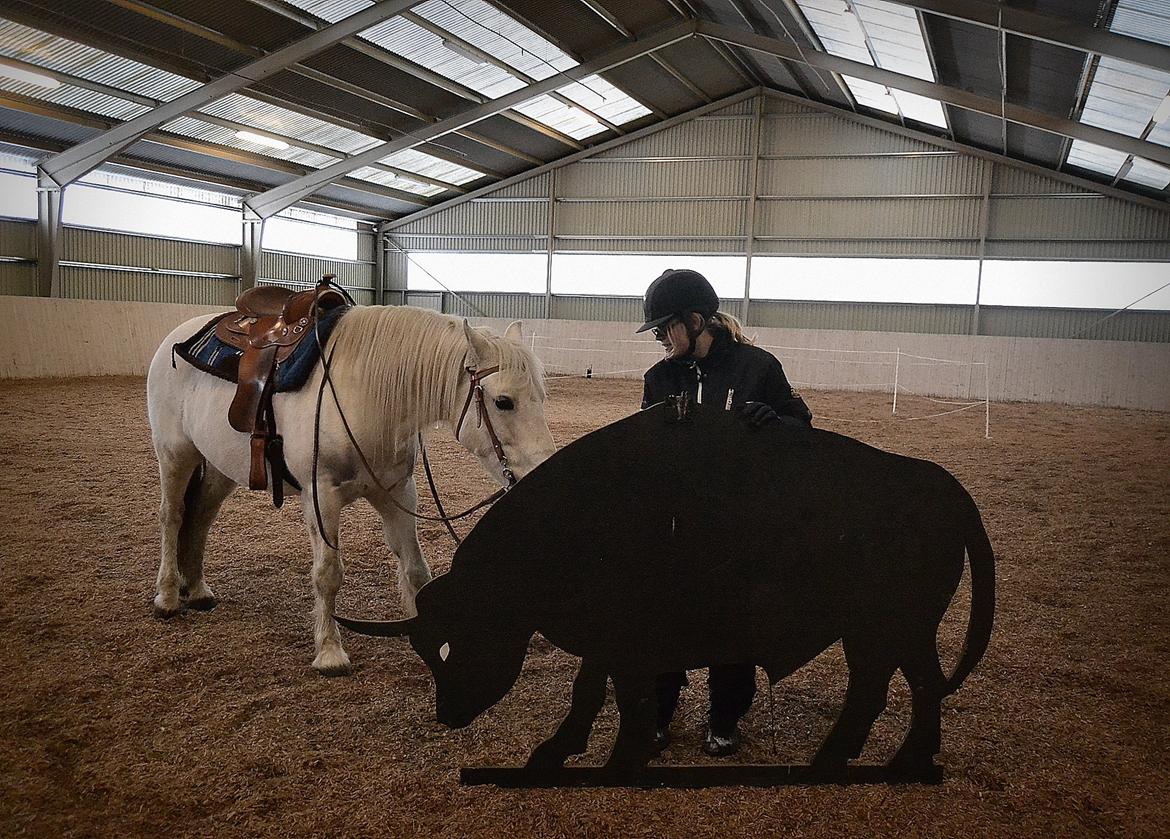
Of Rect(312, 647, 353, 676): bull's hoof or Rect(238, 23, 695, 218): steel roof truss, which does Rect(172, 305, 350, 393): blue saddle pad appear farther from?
Rect(238, 23, 695, 218): steel roof truss

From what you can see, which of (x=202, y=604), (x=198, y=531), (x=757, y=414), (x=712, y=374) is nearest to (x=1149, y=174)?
(x=712, y=374)

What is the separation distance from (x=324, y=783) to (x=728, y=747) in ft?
4.30

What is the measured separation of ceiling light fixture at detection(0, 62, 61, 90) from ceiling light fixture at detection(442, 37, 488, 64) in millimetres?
6603

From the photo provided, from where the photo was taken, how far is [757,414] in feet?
7.48

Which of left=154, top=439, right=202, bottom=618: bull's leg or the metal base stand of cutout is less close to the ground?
left=154, top=439, right=202, bottom=618: bull's leg

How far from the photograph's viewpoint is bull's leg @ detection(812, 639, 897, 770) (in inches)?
92.3

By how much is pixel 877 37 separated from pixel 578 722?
1451 centimetres

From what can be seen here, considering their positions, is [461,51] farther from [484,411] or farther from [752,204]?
[484,411]

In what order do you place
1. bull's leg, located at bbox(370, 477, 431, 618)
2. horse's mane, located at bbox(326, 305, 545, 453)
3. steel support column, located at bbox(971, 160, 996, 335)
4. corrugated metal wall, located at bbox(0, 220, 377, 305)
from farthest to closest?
steel support column, located at bbox(971, 160, 996, 335) → corrugated metal wall, located at bbox(0, 220, 377, 305) → bull's leg, located at bbox(370, 477, 431, 618) → horse's mane, located at bbox(326, 305, 545, 453)

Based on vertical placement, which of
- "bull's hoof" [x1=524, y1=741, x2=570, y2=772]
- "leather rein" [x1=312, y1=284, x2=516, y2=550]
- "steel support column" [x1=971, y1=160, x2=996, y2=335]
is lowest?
"bull's hoof" [x1=524, y1=741, x2=570, y2=772]

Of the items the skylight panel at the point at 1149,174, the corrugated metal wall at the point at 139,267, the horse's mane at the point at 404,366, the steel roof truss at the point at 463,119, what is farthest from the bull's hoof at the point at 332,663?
the skylight panel at the point at 1149,174

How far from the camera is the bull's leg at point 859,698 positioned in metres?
2.34

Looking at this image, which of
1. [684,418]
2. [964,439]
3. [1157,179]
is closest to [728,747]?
[684,418]

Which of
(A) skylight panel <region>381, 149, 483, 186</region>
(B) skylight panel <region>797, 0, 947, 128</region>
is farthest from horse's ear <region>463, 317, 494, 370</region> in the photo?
(A) skylight panel <region>381, 149, 483, 186</region>
